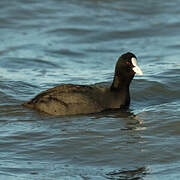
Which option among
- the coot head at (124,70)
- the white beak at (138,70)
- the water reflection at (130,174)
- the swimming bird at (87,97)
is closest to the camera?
the water reflection at (130,174)

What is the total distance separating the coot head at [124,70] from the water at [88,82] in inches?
17.9

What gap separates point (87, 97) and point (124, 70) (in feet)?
2.87

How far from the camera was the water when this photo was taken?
6.56 m

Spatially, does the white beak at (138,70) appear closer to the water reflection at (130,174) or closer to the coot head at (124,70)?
the coot head at (124,70)

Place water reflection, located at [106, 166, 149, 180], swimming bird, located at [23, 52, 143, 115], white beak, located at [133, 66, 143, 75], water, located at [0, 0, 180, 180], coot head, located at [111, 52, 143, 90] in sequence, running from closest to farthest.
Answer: water reflection, located at [106, 166, 149, 180]
water, located at [0, 0, 180, 180]
swimming bird, located at [23, 52, 143, 115]
white beak, located at [133, 66, 143, 75]
coot head, located at [111, 52, 143, 90]

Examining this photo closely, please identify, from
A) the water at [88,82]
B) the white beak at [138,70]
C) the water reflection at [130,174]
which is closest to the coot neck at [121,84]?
the white beak at [138,70]

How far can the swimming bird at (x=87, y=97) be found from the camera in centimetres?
869

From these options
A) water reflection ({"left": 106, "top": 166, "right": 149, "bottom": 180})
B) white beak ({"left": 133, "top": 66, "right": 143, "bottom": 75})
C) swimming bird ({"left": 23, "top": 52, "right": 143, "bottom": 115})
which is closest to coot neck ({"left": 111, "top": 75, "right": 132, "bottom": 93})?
swimming bird ({"left": 23, "top": 52, "right": 143, "bottom": 115})

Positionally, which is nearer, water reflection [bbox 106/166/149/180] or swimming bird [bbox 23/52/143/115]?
water reflection [bbox 106/166/149/180]

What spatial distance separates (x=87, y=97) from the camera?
28.6ft

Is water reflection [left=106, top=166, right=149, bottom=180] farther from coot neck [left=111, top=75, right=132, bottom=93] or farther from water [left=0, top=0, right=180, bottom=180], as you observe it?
coot neck [left=111, top=75, right=132, bottom=93]

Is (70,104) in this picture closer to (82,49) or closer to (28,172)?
(28,172)

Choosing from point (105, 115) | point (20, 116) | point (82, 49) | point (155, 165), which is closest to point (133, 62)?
point (105, 115)

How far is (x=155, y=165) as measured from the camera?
21.1 ft
